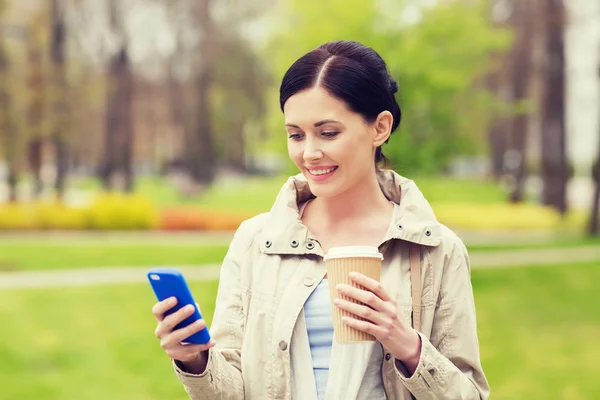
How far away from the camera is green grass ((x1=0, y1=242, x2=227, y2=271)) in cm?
1455

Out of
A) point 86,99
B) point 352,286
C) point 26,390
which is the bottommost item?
point 26,390

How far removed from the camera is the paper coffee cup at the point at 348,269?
6.87 feet

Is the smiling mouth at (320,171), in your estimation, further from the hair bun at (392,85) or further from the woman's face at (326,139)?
the hair bun at (392,85)

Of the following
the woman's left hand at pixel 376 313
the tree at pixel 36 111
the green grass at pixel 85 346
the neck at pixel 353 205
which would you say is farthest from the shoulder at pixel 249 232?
the tree at pixel 36 111

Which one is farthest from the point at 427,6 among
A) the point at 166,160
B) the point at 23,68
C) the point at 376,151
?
the point at 166,160

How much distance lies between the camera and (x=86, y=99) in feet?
80.5

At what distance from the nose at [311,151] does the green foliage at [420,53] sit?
1043 cm

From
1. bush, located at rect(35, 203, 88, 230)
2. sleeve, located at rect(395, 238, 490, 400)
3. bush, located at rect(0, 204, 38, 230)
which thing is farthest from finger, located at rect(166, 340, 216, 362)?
bush, located at rect(0, 204, 38, 230)

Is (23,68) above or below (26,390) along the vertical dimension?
above

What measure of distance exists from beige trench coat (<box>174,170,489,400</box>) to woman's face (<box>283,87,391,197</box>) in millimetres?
173

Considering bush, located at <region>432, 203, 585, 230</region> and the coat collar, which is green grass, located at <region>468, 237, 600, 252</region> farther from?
the coat collar

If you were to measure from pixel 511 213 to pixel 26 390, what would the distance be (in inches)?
637

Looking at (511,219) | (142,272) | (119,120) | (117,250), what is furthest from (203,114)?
(142,272)

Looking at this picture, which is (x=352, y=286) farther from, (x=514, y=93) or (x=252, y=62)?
(x=252, y=62)
